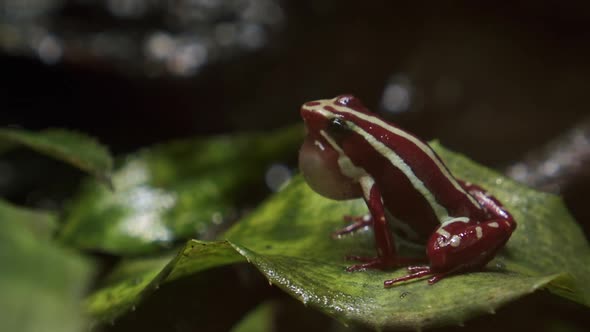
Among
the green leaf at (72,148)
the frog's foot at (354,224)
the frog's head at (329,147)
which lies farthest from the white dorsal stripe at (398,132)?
the green leaf at (72,148)

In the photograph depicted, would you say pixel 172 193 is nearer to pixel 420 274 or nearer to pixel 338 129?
pixel 338 129

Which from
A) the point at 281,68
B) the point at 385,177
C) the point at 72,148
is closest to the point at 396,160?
the point at 385,177

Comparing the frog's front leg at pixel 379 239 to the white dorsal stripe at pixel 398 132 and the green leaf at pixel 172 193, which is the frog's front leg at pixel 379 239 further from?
the green leaf at pixel 172 193

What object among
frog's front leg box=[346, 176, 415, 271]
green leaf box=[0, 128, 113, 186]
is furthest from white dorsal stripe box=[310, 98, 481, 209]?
green leaf box=[0, 128, 113, 186]

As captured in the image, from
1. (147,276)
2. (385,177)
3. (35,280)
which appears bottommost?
(35,280)

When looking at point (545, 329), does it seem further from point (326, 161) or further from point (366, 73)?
point (366, 73)

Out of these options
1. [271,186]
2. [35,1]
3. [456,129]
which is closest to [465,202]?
[271,186]
